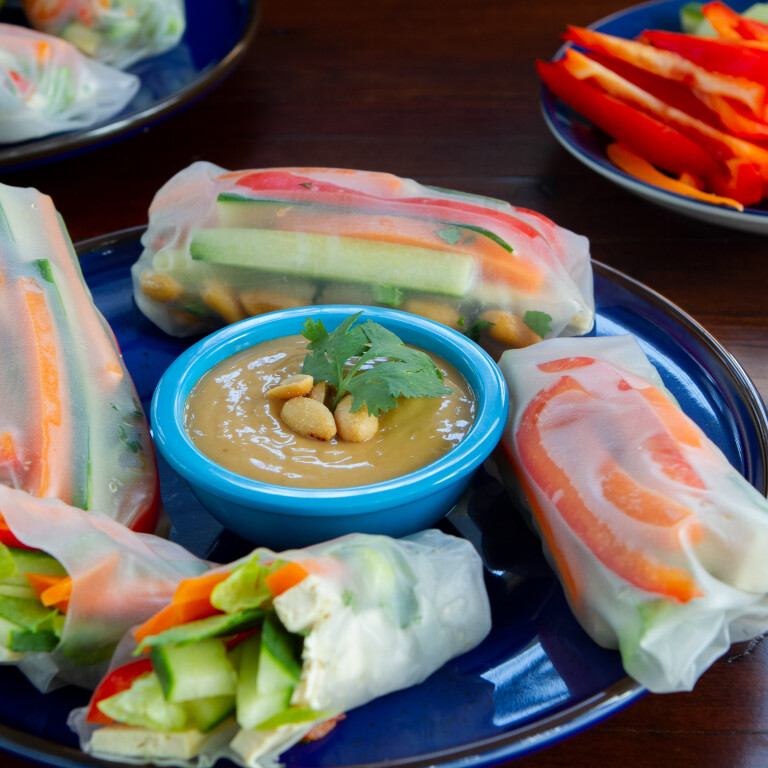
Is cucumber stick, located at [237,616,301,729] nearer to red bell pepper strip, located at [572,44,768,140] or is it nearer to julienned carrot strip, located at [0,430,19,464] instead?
julienned carrot strip, located at [0,430,19,464]

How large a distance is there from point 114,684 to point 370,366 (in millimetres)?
638

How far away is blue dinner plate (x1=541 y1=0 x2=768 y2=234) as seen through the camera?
1.86 m

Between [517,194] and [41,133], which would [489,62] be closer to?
[517,194]

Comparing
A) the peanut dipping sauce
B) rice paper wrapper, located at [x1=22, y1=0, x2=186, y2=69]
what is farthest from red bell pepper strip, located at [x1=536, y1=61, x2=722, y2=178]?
rice paper wrapper, located at [x1=22, y1=0, x2=186, y2=69]

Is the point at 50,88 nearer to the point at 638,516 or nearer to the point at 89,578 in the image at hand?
the point at 89,578

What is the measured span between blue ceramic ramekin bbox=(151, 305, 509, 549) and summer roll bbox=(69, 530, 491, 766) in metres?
0.08

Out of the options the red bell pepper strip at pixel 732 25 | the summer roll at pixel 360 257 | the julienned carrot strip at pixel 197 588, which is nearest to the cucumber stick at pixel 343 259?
the summer roll at pixel 360 257

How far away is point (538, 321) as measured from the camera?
165 centimetres

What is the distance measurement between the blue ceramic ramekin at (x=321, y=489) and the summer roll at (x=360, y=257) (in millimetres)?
199

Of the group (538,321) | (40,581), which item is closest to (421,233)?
(538,321)

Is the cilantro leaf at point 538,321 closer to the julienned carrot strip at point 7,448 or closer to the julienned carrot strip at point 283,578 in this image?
the julienned carrot strip at point 283,578

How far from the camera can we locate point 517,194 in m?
2.32

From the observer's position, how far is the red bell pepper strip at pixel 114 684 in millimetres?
961

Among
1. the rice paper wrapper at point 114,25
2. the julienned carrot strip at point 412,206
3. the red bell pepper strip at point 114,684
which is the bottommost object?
the red bell pepper strip at point 114,684
